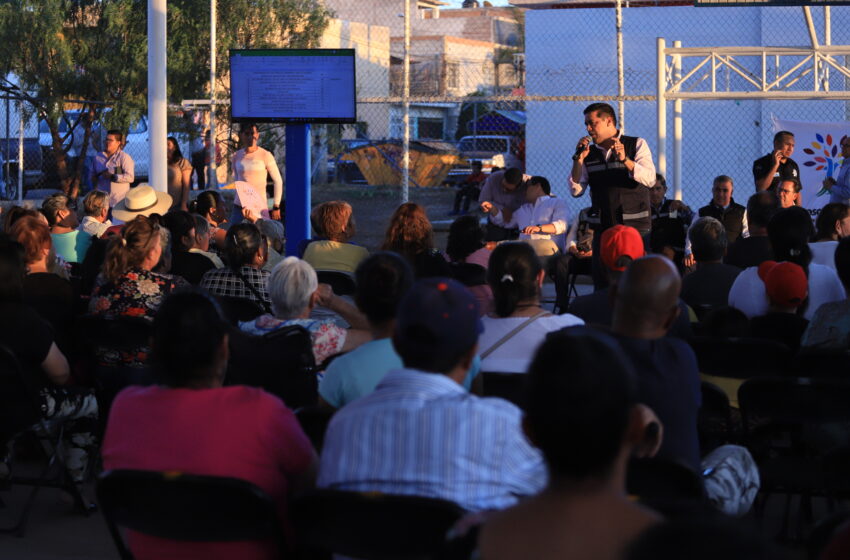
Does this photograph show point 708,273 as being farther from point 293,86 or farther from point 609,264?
point 293,86

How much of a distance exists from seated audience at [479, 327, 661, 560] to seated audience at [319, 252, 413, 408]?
1475mm

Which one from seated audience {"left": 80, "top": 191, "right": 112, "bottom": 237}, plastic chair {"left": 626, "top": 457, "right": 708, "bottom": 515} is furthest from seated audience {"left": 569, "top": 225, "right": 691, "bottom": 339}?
seated audience {"left": 80, "top": 191, "right": 112, "bottom": 237}

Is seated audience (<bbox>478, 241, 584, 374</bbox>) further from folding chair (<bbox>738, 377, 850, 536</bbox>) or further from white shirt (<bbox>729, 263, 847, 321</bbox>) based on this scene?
white shirt (<bbox>729, 263, 847, 321</bbox>)

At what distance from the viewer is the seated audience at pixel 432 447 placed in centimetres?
260

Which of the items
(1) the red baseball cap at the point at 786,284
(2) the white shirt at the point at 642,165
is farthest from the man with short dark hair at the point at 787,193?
(1) the red baseball cap at the point at 786,284

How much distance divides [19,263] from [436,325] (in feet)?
7.95

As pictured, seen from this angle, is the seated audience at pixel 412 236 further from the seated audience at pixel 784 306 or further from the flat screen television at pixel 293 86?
the flat screen television at pixel 293 86

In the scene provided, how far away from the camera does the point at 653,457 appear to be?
9.41ft

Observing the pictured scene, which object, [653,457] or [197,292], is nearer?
[653,457]

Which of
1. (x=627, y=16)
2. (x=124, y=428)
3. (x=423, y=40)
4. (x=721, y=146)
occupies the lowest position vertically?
(x=124, y=428)

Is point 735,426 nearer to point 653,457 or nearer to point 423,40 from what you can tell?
point 653,457

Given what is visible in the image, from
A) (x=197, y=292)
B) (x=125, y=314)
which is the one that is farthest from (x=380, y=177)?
(x=197, y=292)

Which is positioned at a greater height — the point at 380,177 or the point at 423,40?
the point at 423,40

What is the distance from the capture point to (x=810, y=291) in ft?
17.9
